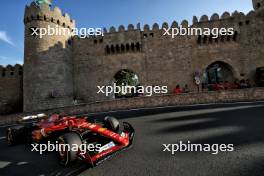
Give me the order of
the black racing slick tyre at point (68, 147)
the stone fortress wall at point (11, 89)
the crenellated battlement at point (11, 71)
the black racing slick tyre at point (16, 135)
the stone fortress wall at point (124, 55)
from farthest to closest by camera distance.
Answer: the crenellated battlement at point (11, 71) < the stone fortress wall at point (11, 89) < the stone fortress wall at point (124, 55) < the black racing slick tyre at point (16, 135) < the black racing slick tyre at point (68, 147)

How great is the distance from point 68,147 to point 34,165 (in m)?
1.10

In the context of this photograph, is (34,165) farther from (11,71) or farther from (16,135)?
(11,71)

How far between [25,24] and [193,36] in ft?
62.6

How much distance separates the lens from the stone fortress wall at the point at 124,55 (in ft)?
55.4

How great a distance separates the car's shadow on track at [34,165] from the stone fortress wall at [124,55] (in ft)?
46.0

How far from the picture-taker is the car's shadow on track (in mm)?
2763

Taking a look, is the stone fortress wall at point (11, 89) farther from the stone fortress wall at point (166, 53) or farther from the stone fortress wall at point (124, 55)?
the stone fortress wall at point (166, 53)

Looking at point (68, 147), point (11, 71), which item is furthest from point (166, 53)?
point (11, 71)

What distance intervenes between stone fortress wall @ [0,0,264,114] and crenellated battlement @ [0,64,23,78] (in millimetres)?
4128

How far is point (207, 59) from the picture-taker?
60.3 ft

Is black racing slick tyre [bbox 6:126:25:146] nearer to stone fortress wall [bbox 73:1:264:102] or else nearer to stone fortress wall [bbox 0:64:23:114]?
stone fortress wall [bbox 73:1:264:102]

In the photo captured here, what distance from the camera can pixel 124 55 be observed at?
19.3 m

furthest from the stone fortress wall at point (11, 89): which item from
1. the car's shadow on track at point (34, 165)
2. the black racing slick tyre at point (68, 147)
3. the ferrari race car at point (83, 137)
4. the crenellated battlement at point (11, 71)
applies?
the black racing slick tyre at point (68, 147)

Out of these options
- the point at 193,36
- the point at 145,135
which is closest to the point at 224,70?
the point at 193,36
